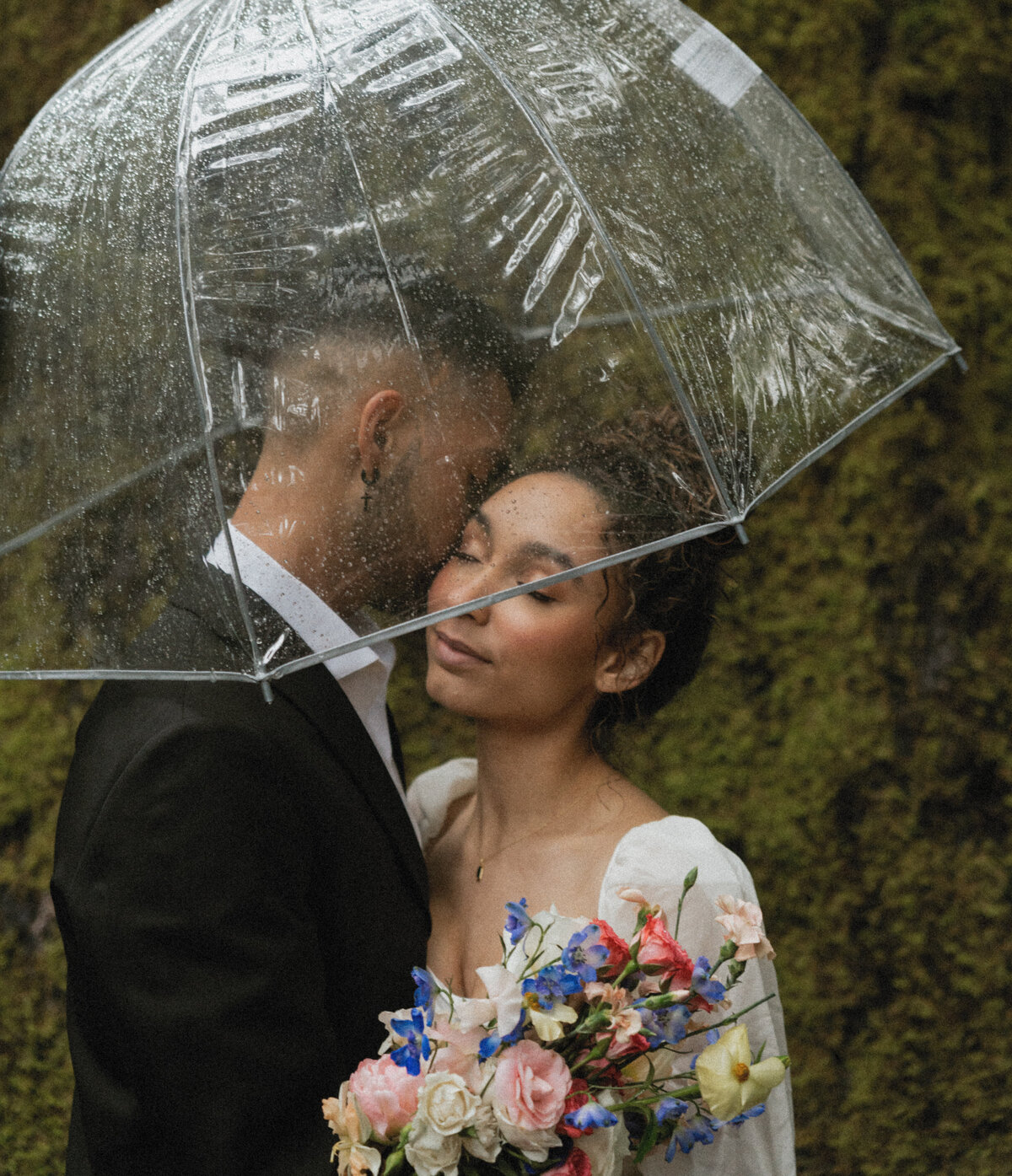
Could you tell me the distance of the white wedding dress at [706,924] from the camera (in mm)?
1882

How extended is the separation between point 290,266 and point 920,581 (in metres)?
2.65

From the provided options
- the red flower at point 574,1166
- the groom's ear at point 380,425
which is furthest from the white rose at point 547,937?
the groom's ear at point 380,425

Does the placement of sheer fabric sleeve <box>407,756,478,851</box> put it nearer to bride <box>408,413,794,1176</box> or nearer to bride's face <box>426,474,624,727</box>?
bride <box>408,413,794,1176</box>

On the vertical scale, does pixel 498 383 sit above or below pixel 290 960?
above

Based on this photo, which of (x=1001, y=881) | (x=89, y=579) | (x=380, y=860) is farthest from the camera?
(x=1001, y=881)

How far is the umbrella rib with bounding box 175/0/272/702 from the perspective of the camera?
1446 millimetres

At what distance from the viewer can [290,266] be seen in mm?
1503

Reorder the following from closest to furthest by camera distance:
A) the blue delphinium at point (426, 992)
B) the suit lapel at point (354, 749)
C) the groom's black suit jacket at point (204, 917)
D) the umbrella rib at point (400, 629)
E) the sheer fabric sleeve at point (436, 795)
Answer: the umbrella rib at point (400, 629) → the blue delphinium at point (426, 992) → the groom's black suit jacket at point (204, 917) → the suit lapel at point (354, 749) → the sheer fabric sleeve at point (436, 795)

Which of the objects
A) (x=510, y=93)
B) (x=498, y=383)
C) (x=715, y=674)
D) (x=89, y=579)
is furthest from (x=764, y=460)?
(x=715, y=674)

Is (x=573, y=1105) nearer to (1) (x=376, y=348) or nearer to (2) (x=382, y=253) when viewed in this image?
(1) (x=376, y=348)

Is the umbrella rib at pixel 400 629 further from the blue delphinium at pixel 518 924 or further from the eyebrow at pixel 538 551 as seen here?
the blue delphinium at pixel 518 924

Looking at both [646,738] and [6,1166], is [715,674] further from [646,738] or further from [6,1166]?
[6,1166]

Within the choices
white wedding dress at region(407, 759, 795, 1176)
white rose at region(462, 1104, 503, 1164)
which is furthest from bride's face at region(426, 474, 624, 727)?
white rose at region(462, 1104, 503, 1164)

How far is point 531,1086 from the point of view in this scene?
1441mm
